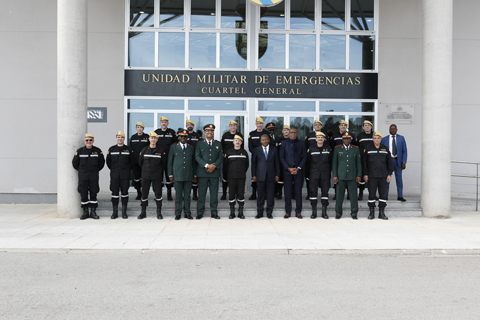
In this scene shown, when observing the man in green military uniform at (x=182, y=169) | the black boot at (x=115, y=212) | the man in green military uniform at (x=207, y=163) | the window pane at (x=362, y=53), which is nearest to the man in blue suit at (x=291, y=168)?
the man in green military uniform at (x=207, y=163)

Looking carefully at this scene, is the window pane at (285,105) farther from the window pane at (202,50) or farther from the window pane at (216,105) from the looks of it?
the window pane at (202,50)

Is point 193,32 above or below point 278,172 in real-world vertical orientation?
above

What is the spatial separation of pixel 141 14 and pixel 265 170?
7.13 meters

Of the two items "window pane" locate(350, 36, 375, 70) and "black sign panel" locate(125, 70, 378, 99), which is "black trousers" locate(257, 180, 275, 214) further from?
"window pane" locate(350, 36, 375, 70)

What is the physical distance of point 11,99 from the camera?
13.6 metres

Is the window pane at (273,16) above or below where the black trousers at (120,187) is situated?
above

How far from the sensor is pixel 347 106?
559 inches

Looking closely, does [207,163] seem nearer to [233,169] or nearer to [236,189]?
[233,169]

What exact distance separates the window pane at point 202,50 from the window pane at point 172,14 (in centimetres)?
62

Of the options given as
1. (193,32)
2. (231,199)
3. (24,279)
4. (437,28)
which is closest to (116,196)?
(231,199)

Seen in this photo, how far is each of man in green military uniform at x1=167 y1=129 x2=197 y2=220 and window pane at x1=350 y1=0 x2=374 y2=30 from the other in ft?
24.6

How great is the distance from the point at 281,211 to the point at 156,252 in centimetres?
458

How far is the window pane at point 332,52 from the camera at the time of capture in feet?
46.5

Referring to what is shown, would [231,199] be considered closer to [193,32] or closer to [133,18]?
[193,32]
